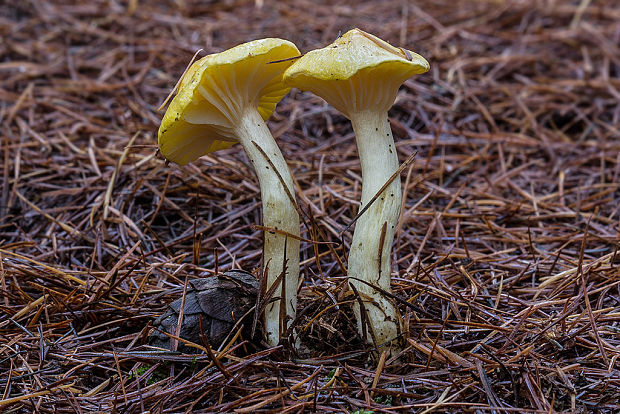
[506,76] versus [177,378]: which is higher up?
[506,76]

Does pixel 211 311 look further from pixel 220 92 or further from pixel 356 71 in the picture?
pixel 356 71

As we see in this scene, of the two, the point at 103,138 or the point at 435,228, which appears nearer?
the point at 435,228

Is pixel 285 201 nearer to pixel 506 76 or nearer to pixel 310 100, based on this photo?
pixel 310 100

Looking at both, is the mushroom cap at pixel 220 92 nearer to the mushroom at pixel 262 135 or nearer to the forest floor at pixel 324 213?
the mushroom at pixel 262 135

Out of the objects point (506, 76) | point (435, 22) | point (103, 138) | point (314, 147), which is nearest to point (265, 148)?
point (314, 147)

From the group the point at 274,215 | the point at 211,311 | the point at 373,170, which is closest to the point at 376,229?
the point at 373,170

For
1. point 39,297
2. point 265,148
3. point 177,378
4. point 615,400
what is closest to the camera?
point 615,400

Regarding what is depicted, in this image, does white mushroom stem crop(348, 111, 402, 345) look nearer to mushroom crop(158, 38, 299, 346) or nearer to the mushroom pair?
the mushroom pair

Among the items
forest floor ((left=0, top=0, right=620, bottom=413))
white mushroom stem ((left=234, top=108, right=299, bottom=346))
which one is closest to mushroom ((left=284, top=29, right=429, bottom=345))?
forest floor ((left=0, top=0, right=620, bottom=413))
